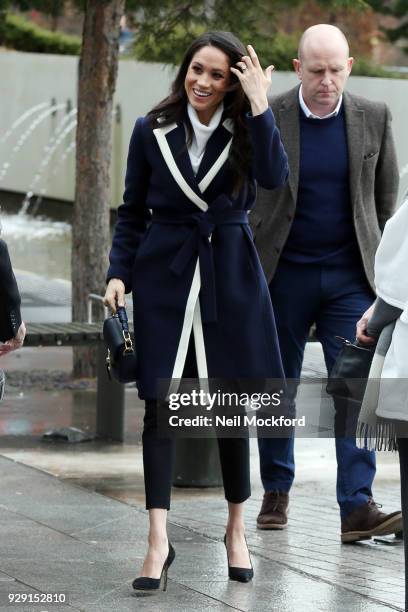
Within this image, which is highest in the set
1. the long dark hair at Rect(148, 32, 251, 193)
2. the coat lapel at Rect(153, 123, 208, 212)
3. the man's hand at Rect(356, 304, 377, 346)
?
the long dark hair at Rect(148, 32, 251, 193)

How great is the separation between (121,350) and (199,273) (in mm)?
375

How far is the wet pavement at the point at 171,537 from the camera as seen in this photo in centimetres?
502

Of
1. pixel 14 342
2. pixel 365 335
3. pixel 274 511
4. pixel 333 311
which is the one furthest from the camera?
pixel 274 511

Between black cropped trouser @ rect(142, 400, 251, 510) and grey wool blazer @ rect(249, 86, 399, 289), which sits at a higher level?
grey wool blazer @ rect(249, 86, 399, 289)

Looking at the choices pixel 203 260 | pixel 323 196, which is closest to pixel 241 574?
pixel 203 260

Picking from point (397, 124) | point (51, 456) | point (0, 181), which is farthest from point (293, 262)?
point (0, 181)

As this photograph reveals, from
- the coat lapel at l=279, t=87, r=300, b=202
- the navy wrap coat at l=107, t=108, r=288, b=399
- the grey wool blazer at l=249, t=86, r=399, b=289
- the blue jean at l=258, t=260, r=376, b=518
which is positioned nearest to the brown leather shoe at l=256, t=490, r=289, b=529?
the blue jean at l=258, t=260, r=376, b=518

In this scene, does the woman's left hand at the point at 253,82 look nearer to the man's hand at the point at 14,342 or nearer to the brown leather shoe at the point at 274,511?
the man's hand at the point at 14,342

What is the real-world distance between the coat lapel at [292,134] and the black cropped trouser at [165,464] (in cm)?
119

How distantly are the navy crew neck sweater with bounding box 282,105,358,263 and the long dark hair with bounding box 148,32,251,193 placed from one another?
80 cm

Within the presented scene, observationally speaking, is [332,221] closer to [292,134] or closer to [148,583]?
[292,134]

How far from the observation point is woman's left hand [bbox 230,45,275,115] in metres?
5.05

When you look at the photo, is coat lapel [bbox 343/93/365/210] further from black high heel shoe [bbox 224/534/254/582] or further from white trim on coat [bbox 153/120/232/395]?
black high heel shoe [bbox 224/534/254/582]

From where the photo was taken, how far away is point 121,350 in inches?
204
